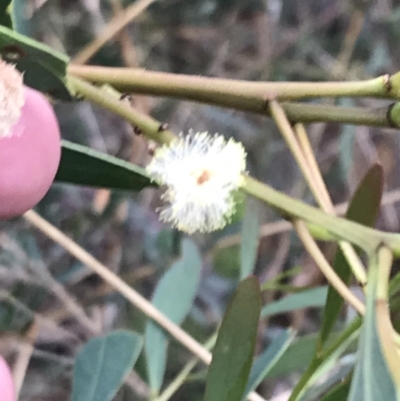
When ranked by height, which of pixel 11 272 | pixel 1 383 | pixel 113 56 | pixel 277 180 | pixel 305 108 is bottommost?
pixel 1 383

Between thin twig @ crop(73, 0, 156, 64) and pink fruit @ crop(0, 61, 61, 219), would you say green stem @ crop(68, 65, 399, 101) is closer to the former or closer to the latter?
pink fruit @ crop(0, 61, 61, 219)

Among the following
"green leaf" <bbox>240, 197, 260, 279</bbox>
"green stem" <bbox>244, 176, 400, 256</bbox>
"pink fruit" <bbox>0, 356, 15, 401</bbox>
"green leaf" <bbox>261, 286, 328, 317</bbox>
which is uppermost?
"green leaf" <bbox>261, 286, 328, 317</bbox>

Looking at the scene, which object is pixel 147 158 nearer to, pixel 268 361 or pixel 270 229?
pixel 270 229

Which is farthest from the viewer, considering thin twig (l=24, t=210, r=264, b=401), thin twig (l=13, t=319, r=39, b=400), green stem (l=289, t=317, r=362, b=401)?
thin twig (l=13, t=319, r=39, b=400)

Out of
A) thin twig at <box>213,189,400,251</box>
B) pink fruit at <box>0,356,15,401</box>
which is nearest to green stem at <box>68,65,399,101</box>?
pink fruit at <box>0,356,15,401</box>

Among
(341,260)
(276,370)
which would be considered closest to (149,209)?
(276,370)

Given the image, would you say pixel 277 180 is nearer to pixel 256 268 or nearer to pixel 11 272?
pixel 256 268

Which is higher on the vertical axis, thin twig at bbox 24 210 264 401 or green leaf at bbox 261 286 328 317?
green leaf at bbox 261 286 328 317
